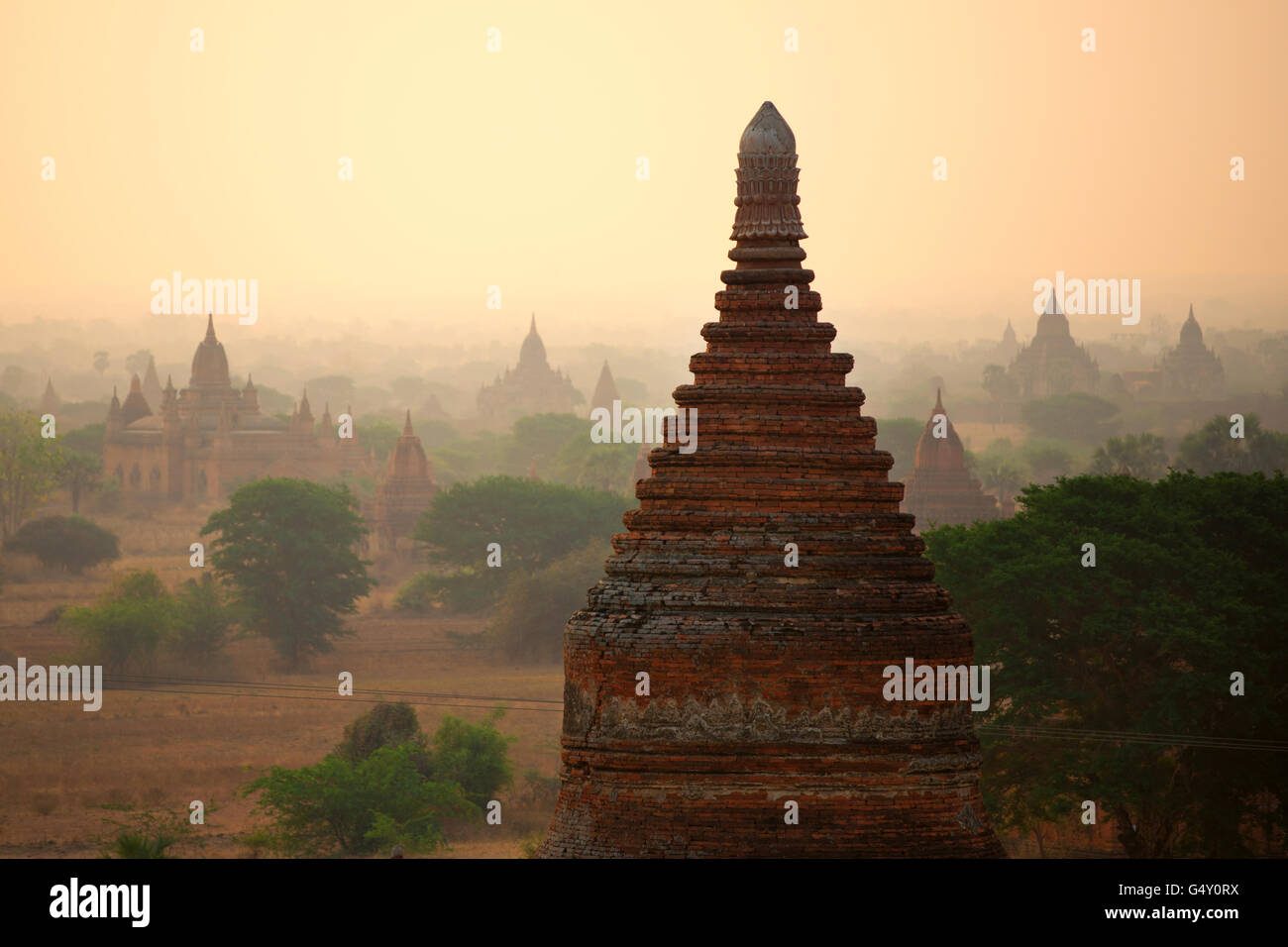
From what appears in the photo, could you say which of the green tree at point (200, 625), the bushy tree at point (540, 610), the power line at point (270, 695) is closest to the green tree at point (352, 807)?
the power line at point (270, 695)

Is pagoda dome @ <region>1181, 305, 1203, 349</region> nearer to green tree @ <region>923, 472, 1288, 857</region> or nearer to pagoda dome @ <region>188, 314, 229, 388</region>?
pagoda dome @ <region>188, 314, 229, 388</region>

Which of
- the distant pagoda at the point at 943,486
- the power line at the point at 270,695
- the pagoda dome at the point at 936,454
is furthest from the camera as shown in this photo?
the pagoda dome at the point at 936,454

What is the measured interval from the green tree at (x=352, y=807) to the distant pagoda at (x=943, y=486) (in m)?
53.5

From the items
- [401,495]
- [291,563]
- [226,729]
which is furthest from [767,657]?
[401,495]

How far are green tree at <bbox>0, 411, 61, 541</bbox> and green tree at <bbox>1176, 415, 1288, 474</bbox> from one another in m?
49.2

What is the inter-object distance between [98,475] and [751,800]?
112 metres

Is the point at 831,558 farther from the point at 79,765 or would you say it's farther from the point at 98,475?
the point at 98,475

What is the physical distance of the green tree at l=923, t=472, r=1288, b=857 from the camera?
3603cm

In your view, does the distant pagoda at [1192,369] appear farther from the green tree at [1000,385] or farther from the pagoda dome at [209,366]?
the pagoda dome at [209,366]

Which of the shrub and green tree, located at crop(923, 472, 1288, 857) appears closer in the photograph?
green tree, located at crop(923, 472, 1288, 857)

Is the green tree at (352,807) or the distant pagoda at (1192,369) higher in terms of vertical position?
the distant pagoda at (1192,369)

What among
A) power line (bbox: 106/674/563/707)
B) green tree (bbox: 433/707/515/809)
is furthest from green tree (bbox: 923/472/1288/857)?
power line (bbox: 106/674/563/707)

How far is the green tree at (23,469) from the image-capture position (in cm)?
11162
